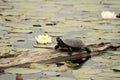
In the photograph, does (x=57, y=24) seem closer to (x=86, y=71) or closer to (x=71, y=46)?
(x=71, y=46)

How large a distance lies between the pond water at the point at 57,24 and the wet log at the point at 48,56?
180 mm

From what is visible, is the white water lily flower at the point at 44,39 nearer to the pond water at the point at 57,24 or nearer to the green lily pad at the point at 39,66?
the pond water at the point at 57,24

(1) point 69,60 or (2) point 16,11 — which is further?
(2) point 16,11

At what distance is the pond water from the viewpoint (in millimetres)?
4751

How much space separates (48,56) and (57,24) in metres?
2.12

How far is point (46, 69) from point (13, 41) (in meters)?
1.28

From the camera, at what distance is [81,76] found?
4.04 m

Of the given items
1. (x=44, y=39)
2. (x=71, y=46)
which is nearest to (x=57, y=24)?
(x=44, y=39)

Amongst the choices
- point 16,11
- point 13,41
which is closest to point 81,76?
point 13,41

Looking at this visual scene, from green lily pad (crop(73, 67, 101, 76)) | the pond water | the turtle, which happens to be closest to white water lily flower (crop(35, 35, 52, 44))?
the pond water

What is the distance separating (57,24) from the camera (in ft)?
21.9

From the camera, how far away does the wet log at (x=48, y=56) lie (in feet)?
14.0

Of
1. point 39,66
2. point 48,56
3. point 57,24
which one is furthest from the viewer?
point 57,24

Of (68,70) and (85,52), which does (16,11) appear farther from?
(68,70)
